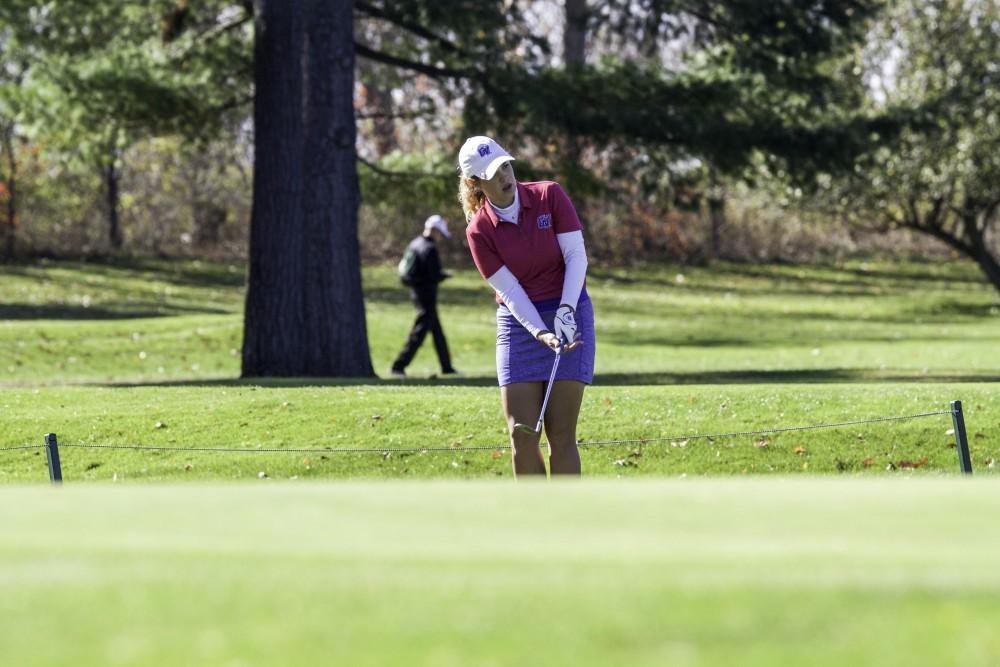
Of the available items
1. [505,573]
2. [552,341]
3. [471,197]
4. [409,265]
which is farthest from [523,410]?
[409,265]

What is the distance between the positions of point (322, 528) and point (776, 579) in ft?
4.75

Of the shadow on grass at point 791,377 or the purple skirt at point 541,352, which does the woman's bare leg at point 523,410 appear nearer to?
the purple skirt at point 541,352

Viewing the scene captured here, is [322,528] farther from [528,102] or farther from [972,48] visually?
[972,48]

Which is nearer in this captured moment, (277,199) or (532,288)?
(532,288)

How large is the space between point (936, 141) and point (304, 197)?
60.8 ft

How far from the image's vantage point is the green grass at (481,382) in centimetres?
1260

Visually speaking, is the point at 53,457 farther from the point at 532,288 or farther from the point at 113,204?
the point at 113,204

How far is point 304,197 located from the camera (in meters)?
18.1

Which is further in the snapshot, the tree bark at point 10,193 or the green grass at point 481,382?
the tree bark at point 10,193

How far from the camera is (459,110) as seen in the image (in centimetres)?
2216

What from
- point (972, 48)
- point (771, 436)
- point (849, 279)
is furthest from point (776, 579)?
point (849, 279)

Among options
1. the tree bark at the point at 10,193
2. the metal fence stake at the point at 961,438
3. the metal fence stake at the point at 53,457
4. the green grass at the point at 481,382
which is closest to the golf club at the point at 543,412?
the metal fence stake at the point at 53,457

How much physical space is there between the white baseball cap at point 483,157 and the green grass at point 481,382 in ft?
16.2

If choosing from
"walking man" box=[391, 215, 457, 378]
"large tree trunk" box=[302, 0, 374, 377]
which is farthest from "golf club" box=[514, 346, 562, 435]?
"walking man" box=[391, 215, 457, 378]
